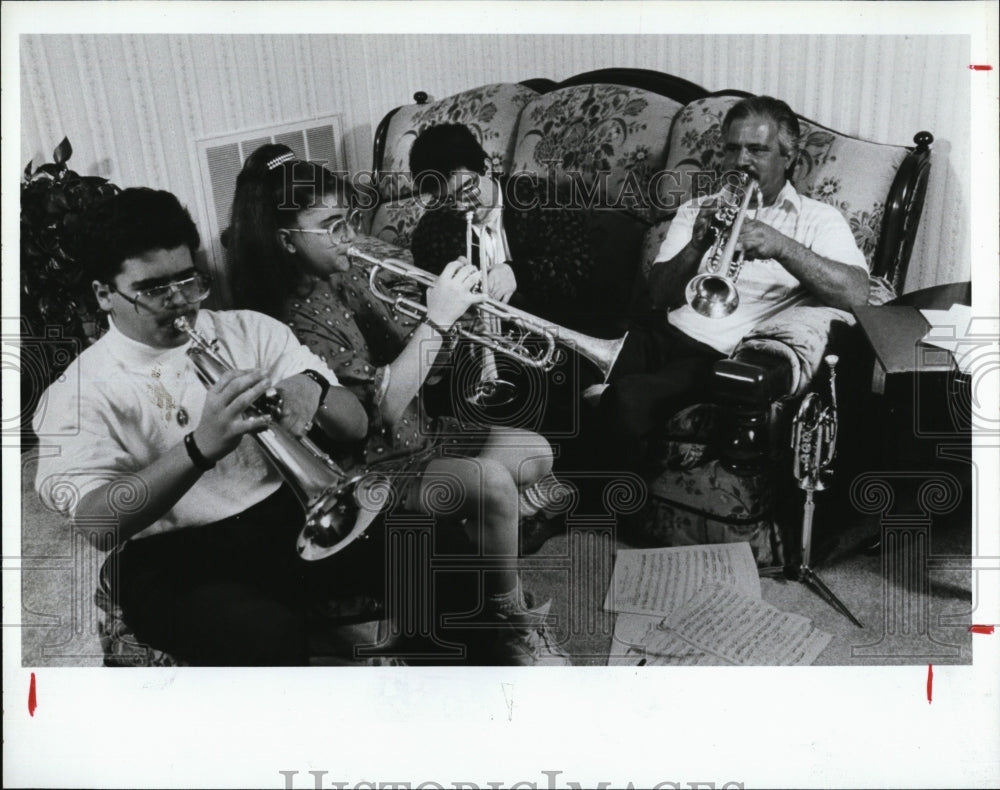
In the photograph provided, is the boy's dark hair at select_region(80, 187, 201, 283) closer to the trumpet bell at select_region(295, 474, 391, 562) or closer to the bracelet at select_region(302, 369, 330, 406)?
the bracelet at select_region(302, 369, 330, 406)

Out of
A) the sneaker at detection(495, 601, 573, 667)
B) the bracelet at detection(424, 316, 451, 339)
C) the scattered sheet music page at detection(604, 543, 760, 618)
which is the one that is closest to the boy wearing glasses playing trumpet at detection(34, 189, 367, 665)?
the bracelet at detection(424, 316, 451, 339)

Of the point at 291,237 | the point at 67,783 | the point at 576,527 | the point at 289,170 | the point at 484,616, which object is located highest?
the point at 289,170

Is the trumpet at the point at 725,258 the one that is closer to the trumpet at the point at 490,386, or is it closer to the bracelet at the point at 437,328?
the trumpet at the point at 490,386

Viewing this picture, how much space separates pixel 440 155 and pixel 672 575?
1.19 m

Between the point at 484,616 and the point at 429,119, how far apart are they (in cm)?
124

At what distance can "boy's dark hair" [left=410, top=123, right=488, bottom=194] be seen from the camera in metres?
2.38

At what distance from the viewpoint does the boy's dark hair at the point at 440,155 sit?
2.38 metres

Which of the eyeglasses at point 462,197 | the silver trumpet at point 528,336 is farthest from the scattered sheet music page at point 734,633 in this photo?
the eyeglasses at point 462,197

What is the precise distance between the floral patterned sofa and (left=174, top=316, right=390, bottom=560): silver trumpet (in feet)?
1.68

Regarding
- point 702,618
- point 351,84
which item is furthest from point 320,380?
point 702,618

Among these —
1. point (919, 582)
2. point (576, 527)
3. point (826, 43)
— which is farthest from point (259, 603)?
point (826, 43)

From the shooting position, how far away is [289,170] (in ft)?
7.64

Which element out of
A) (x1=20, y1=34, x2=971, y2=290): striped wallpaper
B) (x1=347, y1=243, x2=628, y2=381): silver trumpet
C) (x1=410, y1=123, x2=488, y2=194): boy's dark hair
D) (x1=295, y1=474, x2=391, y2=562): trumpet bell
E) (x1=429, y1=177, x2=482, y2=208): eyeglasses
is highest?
(x1=20, y1=34, x2=971, y2=290): striped wallpaper

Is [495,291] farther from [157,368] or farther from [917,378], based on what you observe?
[917,378]
